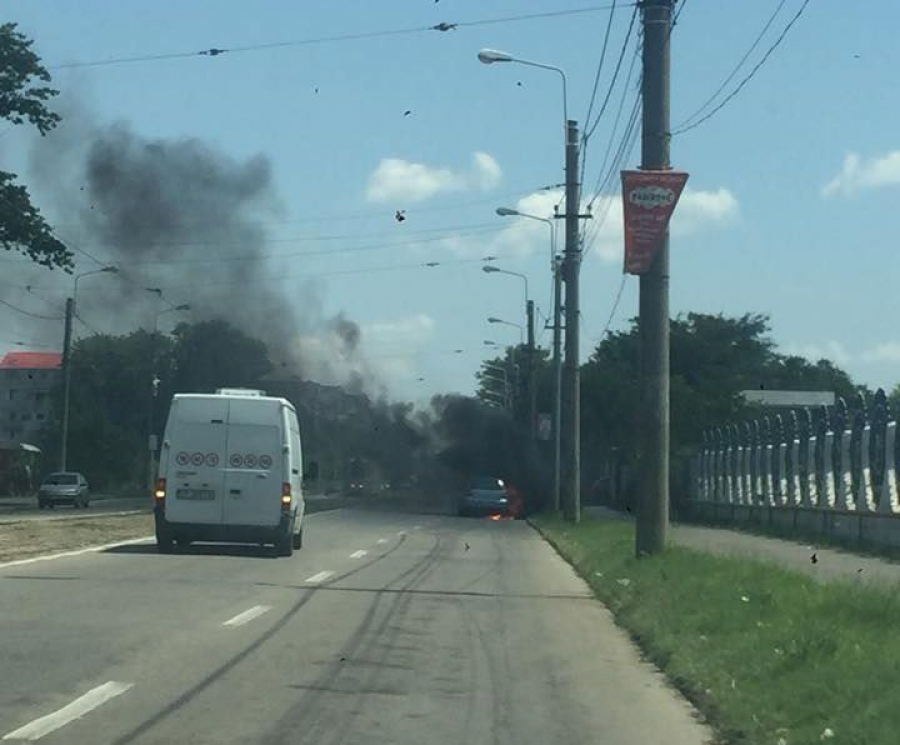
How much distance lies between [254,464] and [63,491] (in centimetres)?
4042

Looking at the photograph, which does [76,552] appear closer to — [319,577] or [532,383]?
[319,577]

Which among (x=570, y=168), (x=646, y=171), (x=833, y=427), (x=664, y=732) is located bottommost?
(x=664, y=732)

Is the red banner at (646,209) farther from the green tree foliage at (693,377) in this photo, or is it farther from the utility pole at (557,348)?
the green tree foliage at (693,377)

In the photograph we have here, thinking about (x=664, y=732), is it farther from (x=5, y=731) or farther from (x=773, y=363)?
(x=773, y=363)

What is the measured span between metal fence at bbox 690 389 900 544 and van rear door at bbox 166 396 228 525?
10.9 m

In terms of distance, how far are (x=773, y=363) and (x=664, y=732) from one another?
300 feet

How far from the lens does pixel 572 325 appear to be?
43.9 metres

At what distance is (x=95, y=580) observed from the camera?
19.7 meters

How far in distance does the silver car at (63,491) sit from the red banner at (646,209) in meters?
45.6

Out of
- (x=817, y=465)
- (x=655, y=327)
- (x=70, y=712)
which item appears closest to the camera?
(x=70, y=712)

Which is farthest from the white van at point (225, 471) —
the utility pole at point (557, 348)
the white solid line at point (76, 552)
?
the utility pole at point (557, 348)

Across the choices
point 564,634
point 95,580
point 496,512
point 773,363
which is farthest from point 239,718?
point 773,363

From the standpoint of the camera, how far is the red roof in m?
158

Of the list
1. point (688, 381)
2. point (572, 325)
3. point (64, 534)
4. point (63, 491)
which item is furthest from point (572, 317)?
point (688, 381)
